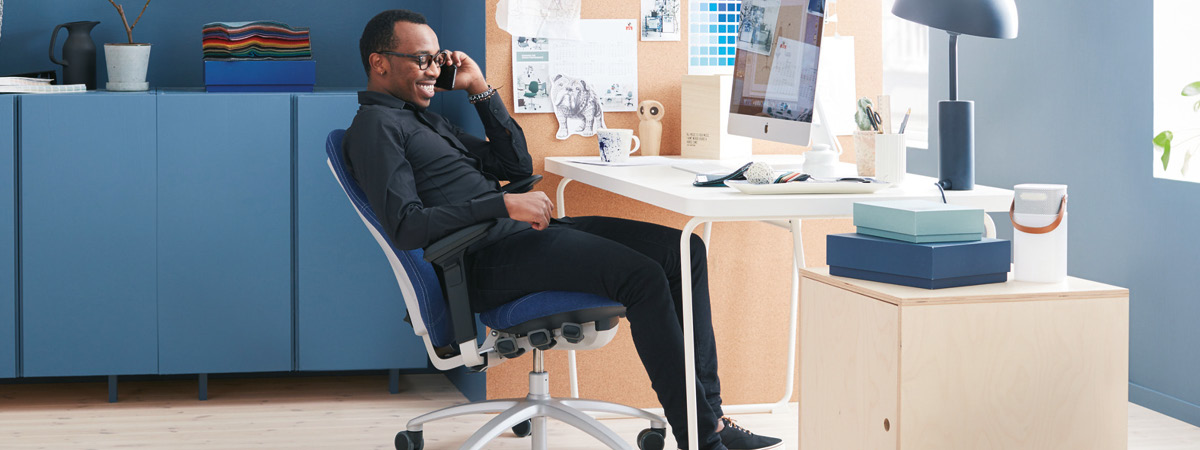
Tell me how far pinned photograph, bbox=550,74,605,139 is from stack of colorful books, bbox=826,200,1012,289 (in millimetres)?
1265

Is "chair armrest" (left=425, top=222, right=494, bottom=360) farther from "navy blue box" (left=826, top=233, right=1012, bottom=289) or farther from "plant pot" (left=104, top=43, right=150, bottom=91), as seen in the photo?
"plant pot" (left=104, top=43, right=150, bottom=91)

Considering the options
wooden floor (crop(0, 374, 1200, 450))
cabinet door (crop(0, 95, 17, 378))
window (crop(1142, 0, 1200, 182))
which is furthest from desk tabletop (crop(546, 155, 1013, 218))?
cabinet door (crop(0, 95, 17, 378))

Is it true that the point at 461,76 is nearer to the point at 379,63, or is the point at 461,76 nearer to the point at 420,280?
the point at 379,63

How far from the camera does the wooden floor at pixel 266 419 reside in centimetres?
287

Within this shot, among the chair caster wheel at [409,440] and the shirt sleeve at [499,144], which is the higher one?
the shirt sleeve at [499,144]

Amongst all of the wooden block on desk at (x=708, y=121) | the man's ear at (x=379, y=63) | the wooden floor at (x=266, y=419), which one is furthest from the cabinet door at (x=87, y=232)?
the wooden block on desk at (x=708, y=121)

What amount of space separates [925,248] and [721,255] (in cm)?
140

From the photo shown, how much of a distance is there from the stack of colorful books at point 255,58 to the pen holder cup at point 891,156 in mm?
1719

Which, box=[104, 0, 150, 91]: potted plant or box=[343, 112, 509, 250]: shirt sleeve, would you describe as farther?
box=[104, 0, 150, 91]: potted plant

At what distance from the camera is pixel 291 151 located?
3.18m

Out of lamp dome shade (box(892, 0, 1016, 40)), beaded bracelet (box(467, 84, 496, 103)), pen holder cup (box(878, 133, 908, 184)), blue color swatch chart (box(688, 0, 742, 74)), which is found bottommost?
pen holder cup (box(878, 133, 908, 184))

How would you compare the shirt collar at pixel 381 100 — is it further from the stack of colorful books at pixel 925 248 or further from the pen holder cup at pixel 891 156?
the stack of colorful books at pixel 925 248

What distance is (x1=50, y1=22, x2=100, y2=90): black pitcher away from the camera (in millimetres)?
3297

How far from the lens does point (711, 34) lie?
10.2 feet
